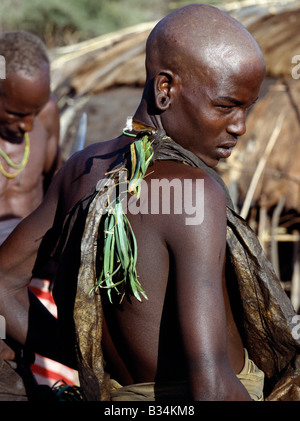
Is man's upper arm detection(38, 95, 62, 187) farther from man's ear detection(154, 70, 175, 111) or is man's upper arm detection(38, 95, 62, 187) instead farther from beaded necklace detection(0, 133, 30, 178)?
man's ear detection(154, 70, 175, 111)

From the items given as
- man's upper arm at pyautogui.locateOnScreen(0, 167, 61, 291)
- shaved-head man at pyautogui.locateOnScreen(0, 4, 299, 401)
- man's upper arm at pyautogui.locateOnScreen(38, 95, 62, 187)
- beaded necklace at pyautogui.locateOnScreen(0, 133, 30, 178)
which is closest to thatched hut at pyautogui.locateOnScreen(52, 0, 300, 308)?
man's upper arm at pyautogui.locateOnScreen(38, 95, 62, 187)

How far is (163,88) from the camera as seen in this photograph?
1.83 m

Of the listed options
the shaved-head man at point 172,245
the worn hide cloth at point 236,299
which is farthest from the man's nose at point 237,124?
the worn hide cloth at point 236,299

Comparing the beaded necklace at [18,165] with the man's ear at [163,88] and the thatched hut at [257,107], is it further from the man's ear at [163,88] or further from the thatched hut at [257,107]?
the man's ear at [163,88]

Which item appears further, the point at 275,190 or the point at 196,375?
the point at 275,190

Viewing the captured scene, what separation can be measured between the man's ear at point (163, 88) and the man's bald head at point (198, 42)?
29 mm

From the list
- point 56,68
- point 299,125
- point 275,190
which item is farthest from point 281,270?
point 56,68

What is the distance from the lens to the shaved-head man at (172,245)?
5.15 feet

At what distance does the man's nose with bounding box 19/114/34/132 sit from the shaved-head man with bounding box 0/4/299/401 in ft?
6.05

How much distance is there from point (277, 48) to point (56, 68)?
7.58 ft

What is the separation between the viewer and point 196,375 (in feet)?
5.06

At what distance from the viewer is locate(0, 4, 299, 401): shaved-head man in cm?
157
